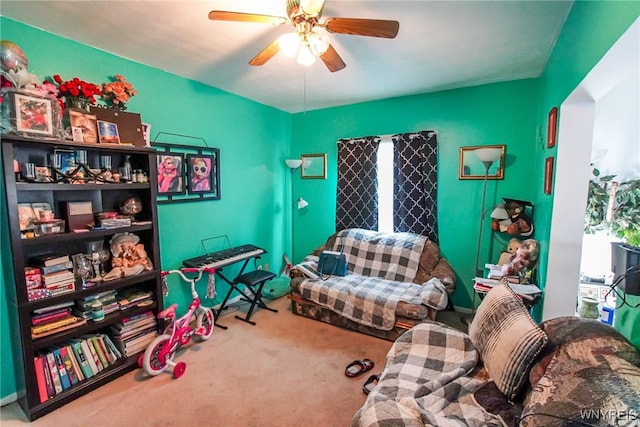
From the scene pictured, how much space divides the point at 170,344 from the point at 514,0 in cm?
322

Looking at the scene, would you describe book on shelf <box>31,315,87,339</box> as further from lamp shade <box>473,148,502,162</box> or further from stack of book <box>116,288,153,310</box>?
lamp shade <box>473,148,502,162</box>

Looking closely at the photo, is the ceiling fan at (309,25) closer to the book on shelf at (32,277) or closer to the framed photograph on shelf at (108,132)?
the framed photograph on shelf at (108,132)

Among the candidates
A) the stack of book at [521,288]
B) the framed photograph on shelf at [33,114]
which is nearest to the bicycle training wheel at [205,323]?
the framed photograph on shelf at [33,114]

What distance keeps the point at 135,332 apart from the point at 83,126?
5.18ft

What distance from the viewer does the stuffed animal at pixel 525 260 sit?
2.38m

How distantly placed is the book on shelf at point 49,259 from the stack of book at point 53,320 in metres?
0.29

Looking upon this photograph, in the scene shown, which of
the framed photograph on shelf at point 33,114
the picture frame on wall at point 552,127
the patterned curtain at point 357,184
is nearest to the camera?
the framed photograph on shelf at point 33,114

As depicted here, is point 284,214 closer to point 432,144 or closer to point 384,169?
point 384,169

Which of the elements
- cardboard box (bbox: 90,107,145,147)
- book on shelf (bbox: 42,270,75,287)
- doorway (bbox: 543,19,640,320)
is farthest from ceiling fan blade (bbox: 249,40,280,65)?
book on shelf (bbox: 42,270,75,287)

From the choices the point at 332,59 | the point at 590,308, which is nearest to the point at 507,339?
the point at 590,308

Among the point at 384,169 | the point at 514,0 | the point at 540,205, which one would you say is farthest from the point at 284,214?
the point at 514,0

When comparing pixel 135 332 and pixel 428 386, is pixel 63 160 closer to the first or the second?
pixel 135 332

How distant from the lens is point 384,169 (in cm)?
373

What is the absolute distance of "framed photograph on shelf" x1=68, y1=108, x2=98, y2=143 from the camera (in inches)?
77.4
